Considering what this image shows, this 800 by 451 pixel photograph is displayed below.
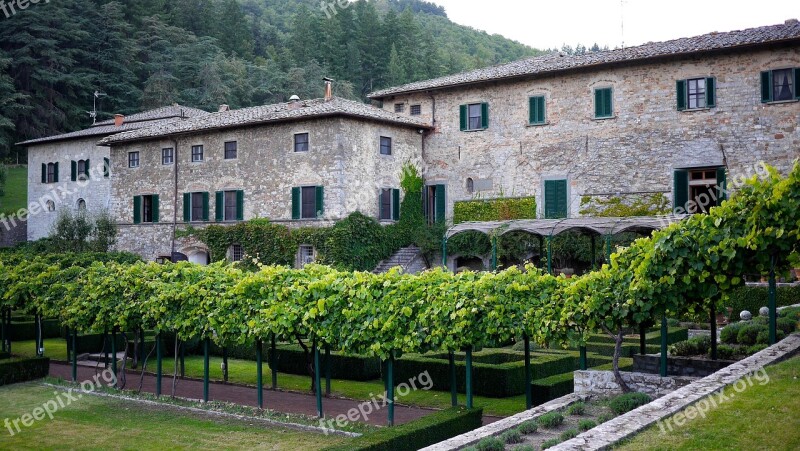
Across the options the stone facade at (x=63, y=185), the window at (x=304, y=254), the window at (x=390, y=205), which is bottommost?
the window at (x=304, y=254)

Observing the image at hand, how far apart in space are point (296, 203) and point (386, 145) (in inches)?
171

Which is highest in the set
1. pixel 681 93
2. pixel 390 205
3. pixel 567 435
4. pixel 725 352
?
pixel 681 93

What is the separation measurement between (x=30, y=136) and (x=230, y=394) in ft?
145

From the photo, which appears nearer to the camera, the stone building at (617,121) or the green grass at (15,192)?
the stone building at (617,121)

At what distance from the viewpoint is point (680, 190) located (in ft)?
87.0

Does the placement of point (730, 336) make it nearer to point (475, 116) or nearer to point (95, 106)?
point (475, 116)

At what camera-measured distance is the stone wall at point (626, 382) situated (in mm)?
11805

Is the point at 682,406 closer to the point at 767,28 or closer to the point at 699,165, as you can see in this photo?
the point at 699,165

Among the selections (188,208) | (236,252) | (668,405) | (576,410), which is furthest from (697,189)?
(188,208)

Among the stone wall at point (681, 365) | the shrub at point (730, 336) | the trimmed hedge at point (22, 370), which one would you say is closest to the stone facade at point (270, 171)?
the trimmed hedge at point (22, 370)

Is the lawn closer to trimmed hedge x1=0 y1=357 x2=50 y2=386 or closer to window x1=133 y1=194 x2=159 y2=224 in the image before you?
trimmed hedge x1=0 y1=357 x2=50 y2=386

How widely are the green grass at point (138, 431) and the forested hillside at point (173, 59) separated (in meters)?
40.8

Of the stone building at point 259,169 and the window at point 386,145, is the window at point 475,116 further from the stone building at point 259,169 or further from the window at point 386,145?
the window at point 386,145

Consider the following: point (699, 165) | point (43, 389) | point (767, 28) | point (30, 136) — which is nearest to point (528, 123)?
point (699, 165)
